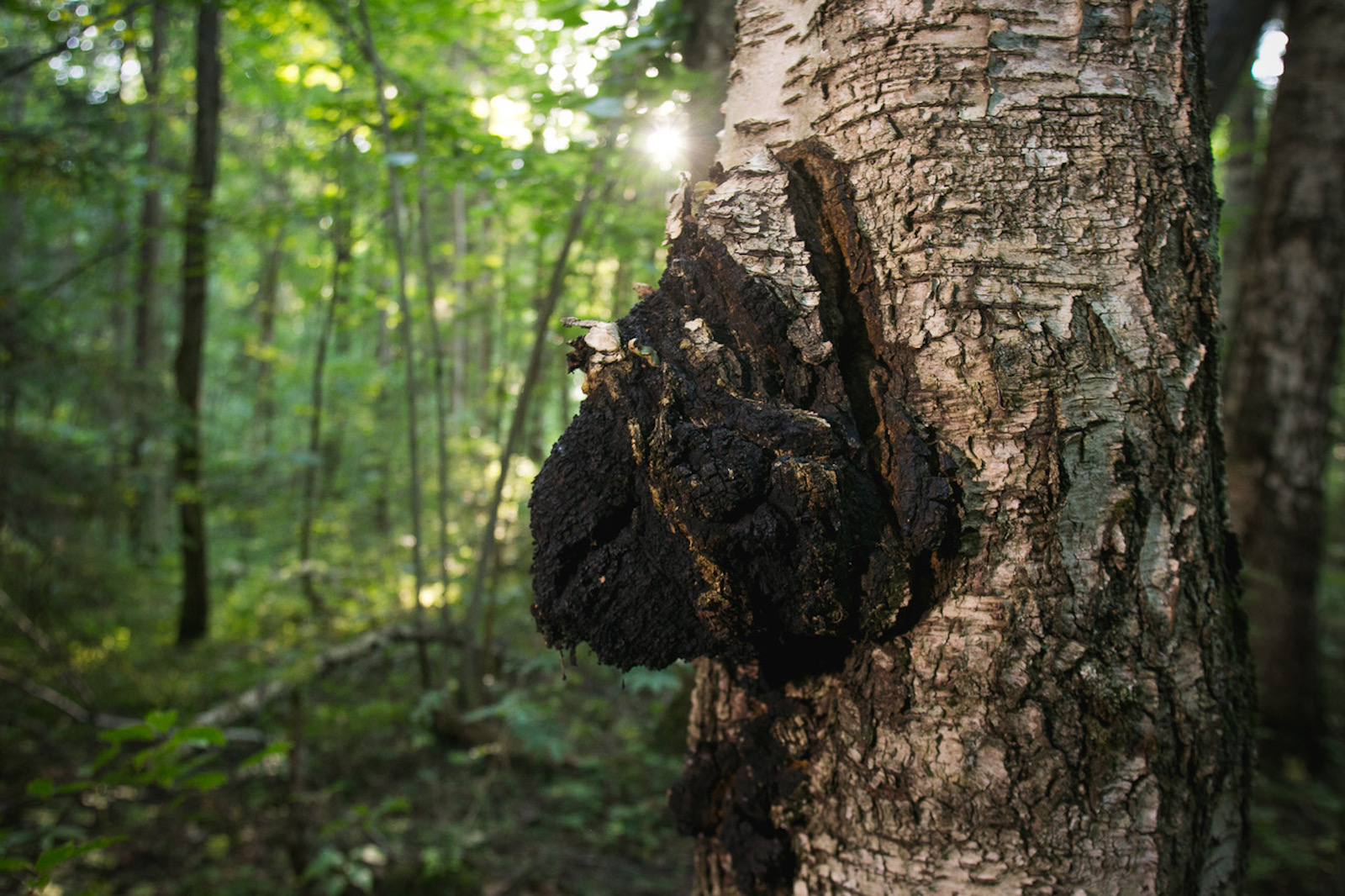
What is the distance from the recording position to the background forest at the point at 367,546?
309 cm

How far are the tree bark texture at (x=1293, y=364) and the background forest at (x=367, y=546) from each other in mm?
791

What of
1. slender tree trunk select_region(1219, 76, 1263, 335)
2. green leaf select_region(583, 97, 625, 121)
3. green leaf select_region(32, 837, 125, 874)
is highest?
slender tree trunk select_region(1219, 76, 1263, 335)

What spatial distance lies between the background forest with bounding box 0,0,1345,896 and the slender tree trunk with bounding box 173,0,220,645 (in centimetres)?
3

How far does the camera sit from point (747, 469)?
76 cm

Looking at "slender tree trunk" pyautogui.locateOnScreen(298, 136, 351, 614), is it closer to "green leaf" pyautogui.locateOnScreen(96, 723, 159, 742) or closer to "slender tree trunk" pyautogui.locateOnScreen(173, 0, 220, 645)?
"slender tree trunk" pyautogui.locateOnScreen(173, 0, 220, 645)

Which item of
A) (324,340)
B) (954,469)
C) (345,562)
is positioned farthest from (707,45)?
(345,562)

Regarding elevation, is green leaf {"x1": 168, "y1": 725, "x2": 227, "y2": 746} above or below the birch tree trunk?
below

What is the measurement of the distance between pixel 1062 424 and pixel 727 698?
563mm

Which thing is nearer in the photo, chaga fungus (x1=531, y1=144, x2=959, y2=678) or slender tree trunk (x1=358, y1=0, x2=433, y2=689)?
chaga fungus (x1=531, y1=144, x2=959, y2=678)

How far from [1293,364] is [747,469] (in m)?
5.59

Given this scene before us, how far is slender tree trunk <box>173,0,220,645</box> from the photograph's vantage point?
6582 millimetres

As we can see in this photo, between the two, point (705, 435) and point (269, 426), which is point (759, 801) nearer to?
point (705, 435)

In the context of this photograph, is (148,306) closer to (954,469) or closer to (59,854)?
(59,854)

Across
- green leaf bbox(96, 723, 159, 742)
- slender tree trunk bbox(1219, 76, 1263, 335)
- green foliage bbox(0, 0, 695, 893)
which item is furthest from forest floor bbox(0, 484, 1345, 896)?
slender tree trunk bbox(1219, 76, 1263, 335)
